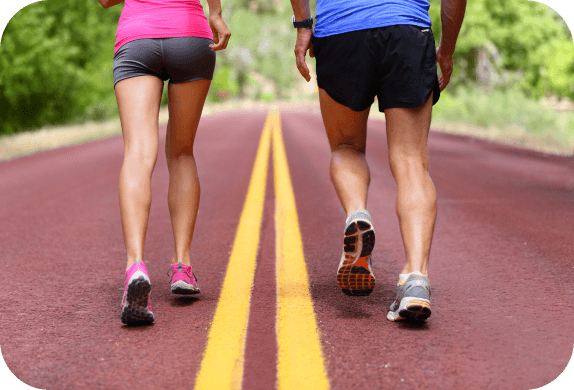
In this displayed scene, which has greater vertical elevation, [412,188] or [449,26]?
[449,26]

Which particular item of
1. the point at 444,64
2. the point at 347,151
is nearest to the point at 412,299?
the point at 347,151

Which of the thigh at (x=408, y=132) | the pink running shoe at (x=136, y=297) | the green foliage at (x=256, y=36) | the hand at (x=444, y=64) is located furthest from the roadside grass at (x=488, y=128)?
the green foliage at (x=256, y=36)

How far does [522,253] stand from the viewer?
3963 millimetres

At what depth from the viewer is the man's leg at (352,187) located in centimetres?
274

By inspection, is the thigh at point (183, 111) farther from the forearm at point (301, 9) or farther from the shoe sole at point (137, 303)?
the shoe sole at point (137, 303)

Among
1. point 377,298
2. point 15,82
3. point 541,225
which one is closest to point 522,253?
point 541,225

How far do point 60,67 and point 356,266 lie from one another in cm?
1583

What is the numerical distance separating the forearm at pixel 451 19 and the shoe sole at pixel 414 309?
1297mm

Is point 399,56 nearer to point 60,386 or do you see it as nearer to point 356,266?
point 356,266

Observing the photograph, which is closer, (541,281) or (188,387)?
(188,387)

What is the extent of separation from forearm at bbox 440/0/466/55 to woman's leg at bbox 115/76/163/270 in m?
1.44

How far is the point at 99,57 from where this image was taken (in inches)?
811

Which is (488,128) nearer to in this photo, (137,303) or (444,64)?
(444,64)

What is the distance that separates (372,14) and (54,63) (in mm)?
15270
